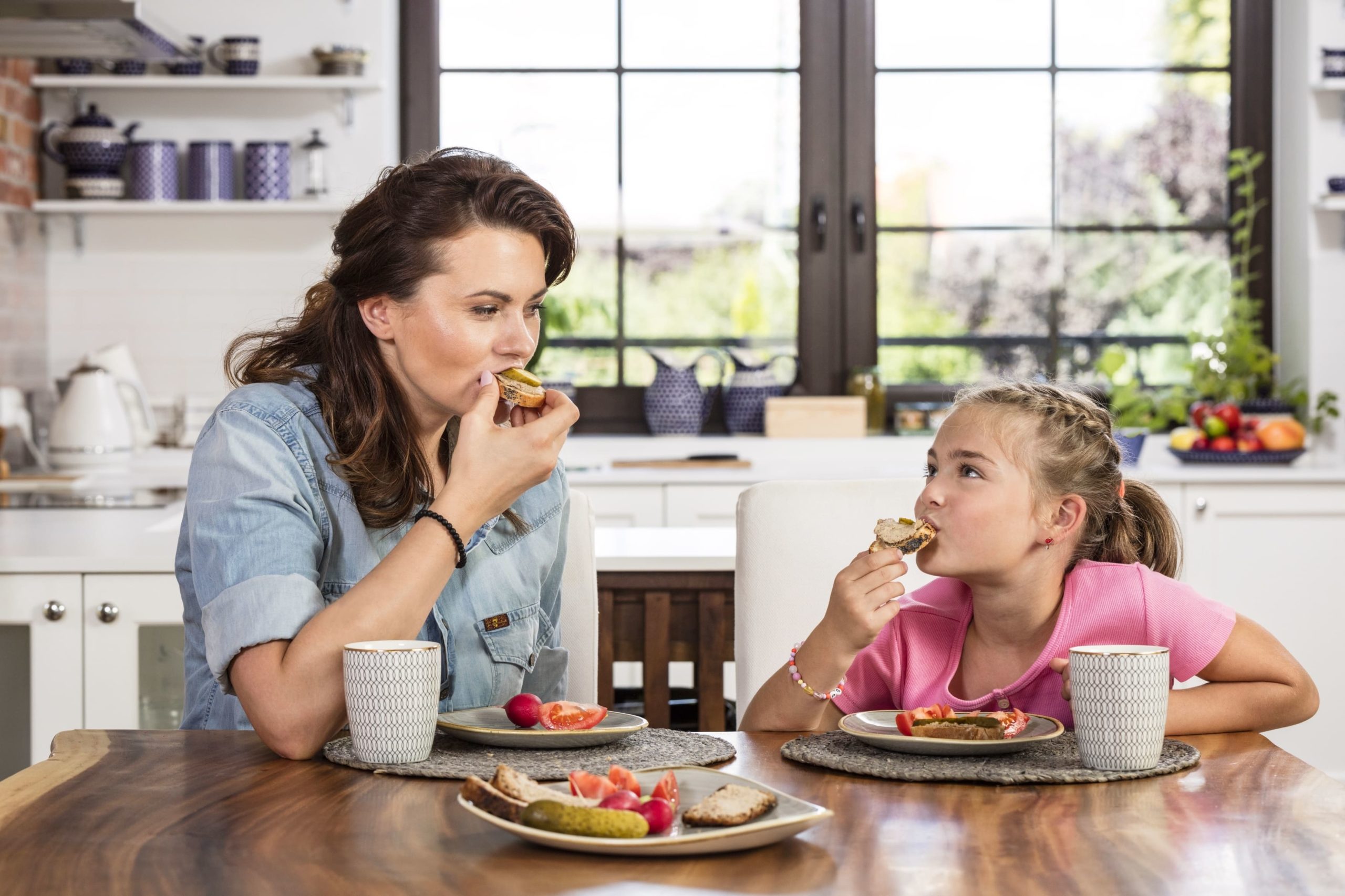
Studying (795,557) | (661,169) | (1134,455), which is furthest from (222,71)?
(795,557)

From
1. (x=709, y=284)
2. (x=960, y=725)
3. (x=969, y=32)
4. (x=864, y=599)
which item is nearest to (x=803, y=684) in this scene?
(x=864, y=599)

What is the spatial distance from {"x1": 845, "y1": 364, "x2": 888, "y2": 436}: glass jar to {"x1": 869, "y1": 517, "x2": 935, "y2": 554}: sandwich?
3025mm

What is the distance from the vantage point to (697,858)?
0.92 meters

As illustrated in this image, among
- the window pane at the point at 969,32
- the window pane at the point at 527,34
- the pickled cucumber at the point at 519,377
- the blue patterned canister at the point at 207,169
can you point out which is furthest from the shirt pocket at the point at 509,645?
the window pane at the point at 969,32

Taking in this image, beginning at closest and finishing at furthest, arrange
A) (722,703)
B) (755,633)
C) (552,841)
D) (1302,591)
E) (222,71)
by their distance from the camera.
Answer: (552,841) < (755,633) < (722,703) < (1302,591) < (222,71)

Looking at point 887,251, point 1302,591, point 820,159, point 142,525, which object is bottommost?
point 1302,591

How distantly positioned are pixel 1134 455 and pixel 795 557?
8.36 ft

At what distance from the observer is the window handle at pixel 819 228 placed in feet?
15.0

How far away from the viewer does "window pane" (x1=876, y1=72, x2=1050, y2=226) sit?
4.60 meters

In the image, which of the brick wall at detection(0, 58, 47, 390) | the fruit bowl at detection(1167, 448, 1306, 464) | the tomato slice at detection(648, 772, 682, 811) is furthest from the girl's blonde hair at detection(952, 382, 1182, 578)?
the brick wall at detection(0, 58, 47, 390)

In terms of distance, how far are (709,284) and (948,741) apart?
11.7 feet

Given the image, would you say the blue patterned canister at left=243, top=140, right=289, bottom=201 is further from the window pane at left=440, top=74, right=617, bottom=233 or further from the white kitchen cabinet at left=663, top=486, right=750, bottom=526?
the white kitchen cabinet at left=663, top=486, right=750, bottom=526

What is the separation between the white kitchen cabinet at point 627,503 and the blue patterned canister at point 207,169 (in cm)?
152

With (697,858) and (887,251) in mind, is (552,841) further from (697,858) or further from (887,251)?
(887,251)
